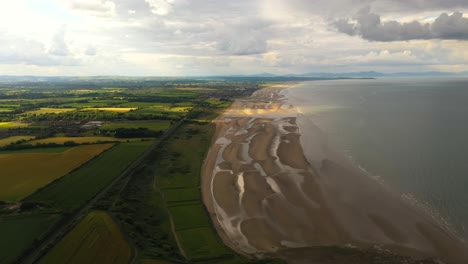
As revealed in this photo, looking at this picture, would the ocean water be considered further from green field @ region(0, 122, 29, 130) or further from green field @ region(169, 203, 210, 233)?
green field @ region(0, 122, 29, 130)

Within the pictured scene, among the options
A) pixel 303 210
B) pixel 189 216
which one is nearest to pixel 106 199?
pixel 189 216

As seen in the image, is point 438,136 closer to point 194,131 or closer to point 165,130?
point 194,131

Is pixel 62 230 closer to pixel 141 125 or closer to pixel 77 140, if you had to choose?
pixel 77 140

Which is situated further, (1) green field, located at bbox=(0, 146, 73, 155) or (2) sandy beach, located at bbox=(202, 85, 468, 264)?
(1) green field, located at bbox=(0, 146, 73, 155)

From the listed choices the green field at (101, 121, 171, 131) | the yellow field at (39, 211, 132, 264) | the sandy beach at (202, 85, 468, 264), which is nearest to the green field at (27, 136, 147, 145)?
the green field at (101, 121, 171, 131)

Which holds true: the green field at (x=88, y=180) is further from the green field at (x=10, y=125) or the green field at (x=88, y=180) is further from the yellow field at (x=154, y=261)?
the green field at (x=10, y=125)

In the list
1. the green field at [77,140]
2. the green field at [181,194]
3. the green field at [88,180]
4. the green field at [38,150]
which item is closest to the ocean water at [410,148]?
the green field at [181,194]
